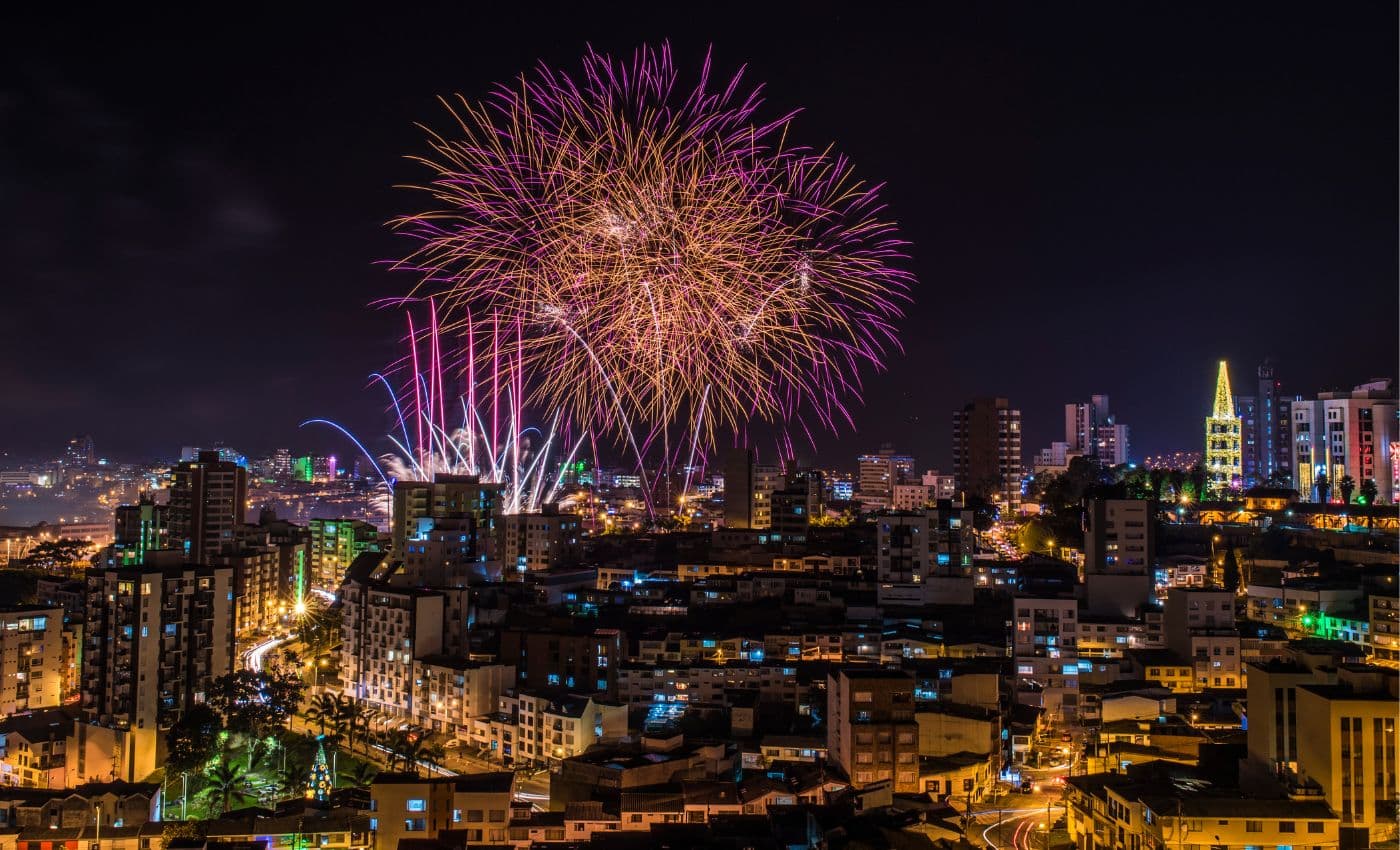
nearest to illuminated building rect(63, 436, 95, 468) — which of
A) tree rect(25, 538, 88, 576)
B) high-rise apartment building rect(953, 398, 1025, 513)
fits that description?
tree rect(25, 538, 88, 576)

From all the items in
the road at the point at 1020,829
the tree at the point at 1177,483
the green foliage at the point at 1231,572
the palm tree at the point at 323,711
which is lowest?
the road at the point at 1020,829

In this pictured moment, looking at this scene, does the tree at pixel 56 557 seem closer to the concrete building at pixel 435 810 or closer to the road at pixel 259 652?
the road at pixel 259 652

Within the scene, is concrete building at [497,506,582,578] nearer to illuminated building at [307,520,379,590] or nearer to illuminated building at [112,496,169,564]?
illuminated building at [307,520,379,590]

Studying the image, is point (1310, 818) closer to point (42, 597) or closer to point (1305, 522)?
point (1305, 522)

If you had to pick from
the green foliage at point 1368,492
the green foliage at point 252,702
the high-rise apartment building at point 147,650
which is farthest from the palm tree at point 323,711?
the green foliage at point 1368,492

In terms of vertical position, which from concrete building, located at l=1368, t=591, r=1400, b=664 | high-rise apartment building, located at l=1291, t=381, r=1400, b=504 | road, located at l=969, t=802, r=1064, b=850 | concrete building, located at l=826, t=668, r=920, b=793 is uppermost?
high-rise apartment building, located at l=1291, t=381, r=1400, b=504

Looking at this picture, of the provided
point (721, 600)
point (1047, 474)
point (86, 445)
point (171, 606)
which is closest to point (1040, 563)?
point (721, 600)
